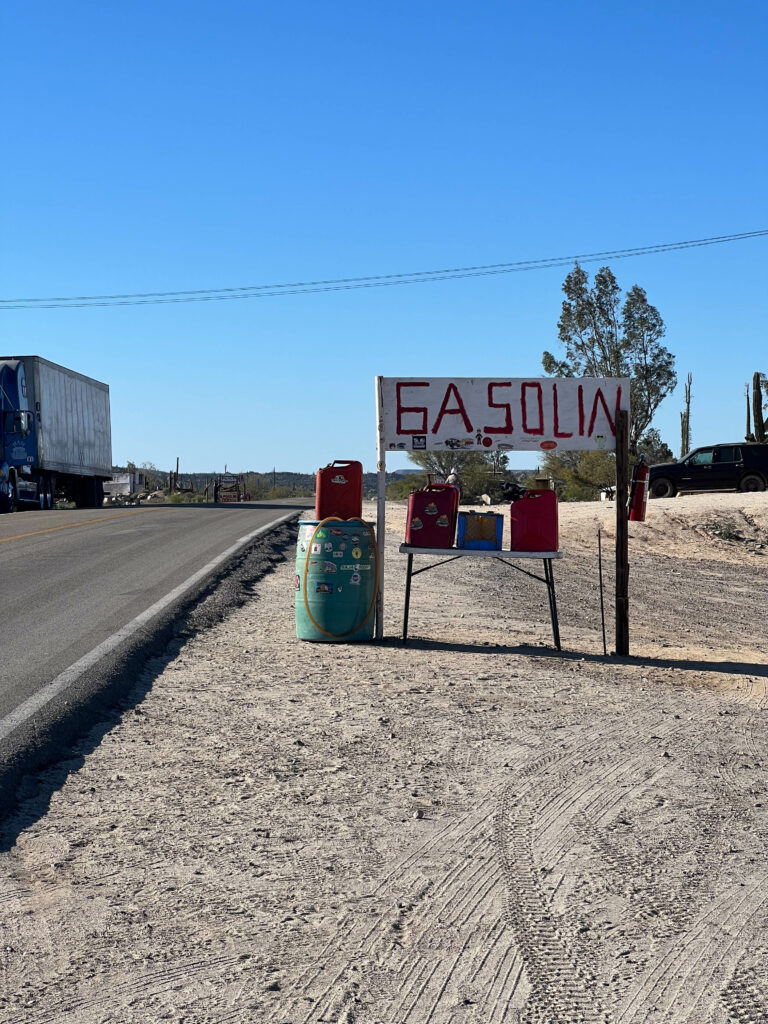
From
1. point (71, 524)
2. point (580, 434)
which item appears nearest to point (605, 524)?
point (71, 524)

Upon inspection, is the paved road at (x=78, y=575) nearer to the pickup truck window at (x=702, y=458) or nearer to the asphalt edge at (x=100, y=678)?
the asphalt edge at (x=100, y=678)

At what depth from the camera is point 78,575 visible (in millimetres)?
13727

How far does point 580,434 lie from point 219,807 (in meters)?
5.31

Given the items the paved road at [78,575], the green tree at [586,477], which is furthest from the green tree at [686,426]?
the paved road at [78,575]

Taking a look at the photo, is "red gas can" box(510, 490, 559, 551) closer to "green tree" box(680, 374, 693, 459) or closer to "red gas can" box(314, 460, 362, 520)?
"red gas can" box(314, 460, 362, 520)

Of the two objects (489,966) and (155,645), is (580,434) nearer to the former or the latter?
(155,645)

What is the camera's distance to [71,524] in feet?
76.8

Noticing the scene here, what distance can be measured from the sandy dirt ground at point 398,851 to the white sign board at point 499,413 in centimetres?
190

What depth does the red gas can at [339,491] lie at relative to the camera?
945 centimetres

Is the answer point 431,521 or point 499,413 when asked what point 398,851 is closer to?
point 431,521

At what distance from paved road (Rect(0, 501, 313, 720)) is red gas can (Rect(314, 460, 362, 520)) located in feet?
6.88

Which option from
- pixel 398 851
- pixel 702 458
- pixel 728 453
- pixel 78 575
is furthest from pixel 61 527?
pixel 728 453

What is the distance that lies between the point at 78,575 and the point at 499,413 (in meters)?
6.80

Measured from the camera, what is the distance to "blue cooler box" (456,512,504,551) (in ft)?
30.3
